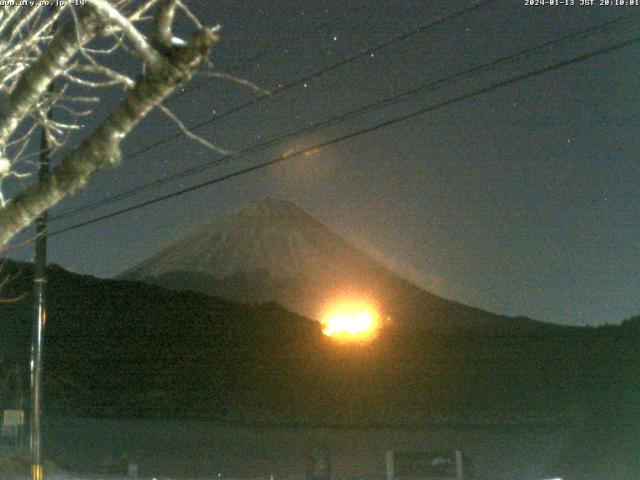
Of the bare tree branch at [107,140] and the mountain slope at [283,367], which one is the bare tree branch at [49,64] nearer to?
the bare tree branch at [107,140]

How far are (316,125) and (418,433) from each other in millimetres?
40833

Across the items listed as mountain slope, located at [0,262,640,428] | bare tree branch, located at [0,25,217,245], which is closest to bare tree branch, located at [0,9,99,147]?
bare tree branch, located at [0,25,217,245]

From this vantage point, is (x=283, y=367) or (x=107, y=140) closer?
(x=107, y=140)

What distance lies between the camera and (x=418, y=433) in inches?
2084

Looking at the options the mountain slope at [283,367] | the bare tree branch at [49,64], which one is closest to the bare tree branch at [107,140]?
the bare tree branch at [49,64]

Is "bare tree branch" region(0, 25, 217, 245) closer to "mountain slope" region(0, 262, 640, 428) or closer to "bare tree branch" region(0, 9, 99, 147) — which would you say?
"bare tree branch" region(0, 9, 99, 147)

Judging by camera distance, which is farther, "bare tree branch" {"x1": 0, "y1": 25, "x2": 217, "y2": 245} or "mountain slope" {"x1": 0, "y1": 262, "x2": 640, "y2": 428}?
"mountain slope" {"x1": 0, "y1": 262, "x2": 640, "y2": 428}

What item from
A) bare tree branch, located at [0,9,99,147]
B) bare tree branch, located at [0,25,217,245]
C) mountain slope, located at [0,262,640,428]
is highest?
mountain slope, located at [0,262,640,428]

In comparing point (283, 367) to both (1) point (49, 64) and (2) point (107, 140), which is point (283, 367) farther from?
(2) point (107, 140)

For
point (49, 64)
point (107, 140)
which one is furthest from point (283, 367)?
point (107, 140)

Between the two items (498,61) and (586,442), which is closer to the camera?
(498,61)

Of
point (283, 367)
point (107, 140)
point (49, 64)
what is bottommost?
point (107, 140)

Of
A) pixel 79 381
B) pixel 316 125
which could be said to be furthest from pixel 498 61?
pixel 79 381

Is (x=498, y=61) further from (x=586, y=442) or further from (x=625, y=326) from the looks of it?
(x=625, y=326)
